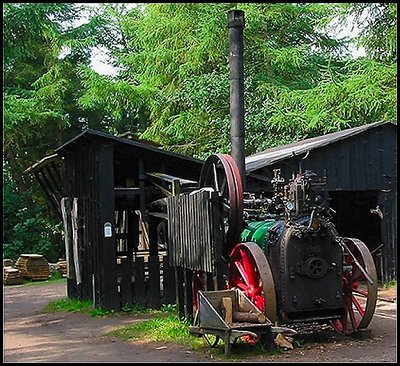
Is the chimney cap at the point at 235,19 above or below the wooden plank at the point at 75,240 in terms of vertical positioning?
above

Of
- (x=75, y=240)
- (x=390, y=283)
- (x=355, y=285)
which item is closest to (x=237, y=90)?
(x=355, y=285)

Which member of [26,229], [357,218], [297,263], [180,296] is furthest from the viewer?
[26,229]

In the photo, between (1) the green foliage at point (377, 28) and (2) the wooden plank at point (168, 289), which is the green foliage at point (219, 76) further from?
(2) the wooden plank at point (168, 289)

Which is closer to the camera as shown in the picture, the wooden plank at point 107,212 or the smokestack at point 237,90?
the smokestack at point 237,90

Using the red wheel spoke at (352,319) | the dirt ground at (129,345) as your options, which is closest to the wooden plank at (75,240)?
the dirt ground at (129,345)

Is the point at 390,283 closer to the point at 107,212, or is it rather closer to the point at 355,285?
the point at 355,285

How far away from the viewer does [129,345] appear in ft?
28.7

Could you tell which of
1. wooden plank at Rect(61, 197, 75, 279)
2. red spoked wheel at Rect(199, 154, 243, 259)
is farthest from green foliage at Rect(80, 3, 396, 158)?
red spoked wheel at Rect(199, 154, 243, 259)

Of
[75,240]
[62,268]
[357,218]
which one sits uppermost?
[357,218]

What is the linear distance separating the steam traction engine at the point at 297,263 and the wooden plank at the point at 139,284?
353 centimetres

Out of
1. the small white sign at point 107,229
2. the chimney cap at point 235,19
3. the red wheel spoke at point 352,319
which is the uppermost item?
the chimney cap at point 235,19

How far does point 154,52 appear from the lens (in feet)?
81.3

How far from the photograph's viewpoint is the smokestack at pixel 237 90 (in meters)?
10.5

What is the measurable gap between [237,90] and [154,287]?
4.12m
